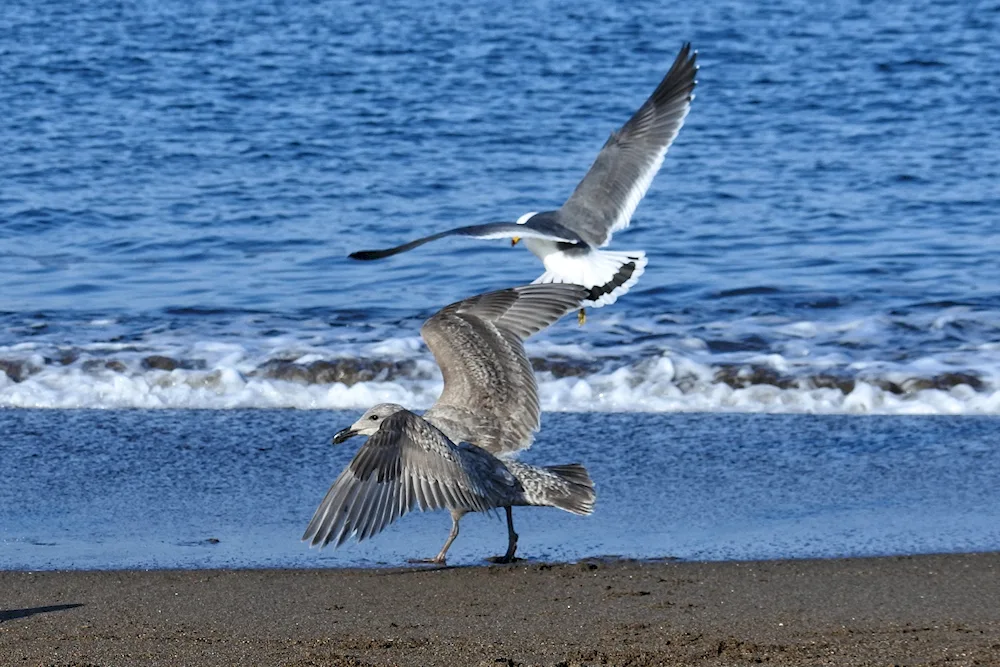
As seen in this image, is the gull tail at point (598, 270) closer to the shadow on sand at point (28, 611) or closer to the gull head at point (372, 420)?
the gull head at point (372, 420)

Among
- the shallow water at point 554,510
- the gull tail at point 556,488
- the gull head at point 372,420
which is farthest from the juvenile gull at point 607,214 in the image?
the gull tail at point 556,488

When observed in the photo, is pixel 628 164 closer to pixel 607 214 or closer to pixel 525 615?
pixel 607 214

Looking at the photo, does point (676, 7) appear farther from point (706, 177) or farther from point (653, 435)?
point (653, 435)

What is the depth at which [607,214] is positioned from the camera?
305 inches

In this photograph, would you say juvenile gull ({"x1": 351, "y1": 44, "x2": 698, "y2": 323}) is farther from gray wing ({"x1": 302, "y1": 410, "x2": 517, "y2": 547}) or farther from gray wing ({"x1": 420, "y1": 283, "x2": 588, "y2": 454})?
gray wing ({"x1": 302, "y1": 410, "x2": 517, "y2": 547})

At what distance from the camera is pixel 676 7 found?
75.0 feet

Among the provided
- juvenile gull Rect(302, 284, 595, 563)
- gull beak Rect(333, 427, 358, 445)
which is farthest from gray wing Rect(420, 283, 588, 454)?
gull beak Rect(333, 427, 358, 445)

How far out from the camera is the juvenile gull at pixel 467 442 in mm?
4562

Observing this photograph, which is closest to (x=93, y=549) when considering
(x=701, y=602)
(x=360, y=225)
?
(x=701, y=602)

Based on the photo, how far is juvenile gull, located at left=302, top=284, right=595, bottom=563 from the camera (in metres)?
4.56

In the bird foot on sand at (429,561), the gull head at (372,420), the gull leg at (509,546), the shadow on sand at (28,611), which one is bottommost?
the bird foot on sand at (429,561)

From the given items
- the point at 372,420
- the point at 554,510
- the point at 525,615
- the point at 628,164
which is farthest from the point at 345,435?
the point at 628,164

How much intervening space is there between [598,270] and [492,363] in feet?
4.83

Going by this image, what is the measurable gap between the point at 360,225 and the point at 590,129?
4521mm
